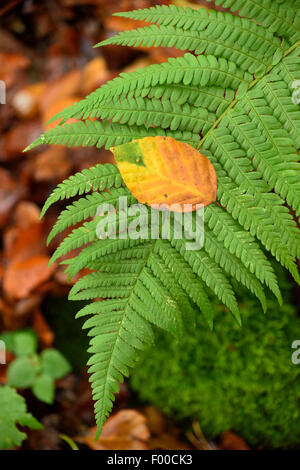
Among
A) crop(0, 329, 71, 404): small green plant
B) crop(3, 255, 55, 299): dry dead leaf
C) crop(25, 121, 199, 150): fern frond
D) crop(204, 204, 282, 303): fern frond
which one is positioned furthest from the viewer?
crop(3, 255, 55, 299): dry dead leaf

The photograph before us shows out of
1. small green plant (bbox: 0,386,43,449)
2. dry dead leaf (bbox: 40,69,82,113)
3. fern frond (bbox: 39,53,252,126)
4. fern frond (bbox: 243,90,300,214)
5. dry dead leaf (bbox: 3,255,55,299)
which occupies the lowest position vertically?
small green plant (bbox: 0,386,43,449)

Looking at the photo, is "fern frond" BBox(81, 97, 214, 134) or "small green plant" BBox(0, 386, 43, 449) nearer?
"fern frond" BBox(81, 97, 214, 134)

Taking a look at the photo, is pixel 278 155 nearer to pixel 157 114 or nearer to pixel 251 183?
pixel 251 183

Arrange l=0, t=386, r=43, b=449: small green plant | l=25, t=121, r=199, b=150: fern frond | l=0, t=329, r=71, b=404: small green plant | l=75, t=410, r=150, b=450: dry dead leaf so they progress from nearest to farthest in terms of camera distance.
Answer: l=25, t=121, r=199, b=150: fern frond
l=0, t=386, r=43, b=449: small green plant
l=75, t=410, r=150, b=450: dry dead leaf
l=0, t=329, r=71, b=404: small green plant

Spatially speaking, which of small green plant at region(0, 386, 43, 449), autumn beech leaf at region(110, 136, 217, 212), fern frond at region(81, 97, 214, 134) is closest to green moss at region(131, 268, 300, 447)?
small green plant at region(0, 386, 43, 449)

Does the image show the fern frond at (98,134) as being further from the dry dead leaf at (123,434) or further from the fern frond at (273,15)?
the dry dead leaf at (123,434)

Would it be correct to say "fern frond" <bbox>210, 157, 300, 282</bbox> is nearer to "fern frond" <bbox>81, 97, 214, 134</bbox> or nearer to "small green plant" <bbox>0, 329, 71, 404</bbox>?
"fern frond" <bbox>81, 97, 214, 134</bbox>

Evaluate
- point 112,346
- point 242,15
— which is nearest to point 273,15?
point 242,15
